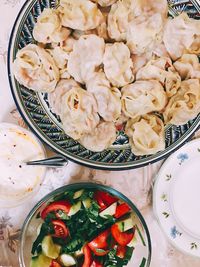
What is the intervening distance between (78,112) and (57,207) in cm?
25

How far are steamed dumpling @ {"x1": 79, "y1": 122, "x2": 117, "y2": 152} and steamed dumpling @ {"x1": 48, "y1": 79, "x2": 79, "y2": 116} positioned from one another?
0.09 metres

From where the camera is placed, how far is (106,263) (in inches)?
50.1

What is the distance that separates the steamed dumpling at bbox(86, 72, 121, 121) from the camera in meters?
1.17

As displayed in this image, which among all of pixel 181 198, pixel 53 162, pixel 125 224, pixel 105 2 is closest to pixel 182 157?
pixel 181 198

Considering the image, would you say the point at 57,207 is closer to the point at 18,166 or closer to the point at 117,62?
the point at 18,166

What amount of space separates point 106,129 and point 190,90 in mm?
211

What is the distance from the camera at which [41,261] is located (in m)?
1.26

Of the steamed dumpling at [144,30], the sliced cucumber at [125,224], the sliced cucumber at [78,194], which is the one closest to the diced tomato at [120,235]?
the sliced cucumber at [125,224]

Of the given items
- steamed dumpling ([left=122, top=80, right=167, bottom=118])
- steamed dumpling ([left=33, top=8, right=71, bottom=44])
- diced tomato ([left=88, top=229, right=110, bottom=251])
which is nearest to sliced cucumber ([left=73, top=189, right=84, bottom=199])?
diced tomato ([left=88, top=229, right=110, bottom=251])

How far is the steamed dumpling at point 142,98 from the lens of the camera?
1157 mm

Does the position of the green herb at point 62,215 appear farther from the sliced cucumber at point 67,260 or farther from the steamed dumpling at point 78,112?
the steamed dumpling at point 78,112

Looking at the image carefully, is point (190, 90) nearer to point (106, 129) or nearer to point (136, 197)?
point (106, 129)

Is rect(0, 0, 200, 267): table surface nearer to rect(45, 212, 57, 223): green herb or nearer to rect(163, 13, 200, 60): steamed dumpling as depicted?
rect(45, 212, 57, 223): green herb

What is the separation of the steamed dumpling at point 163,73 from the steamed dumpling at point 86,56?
0.11m
